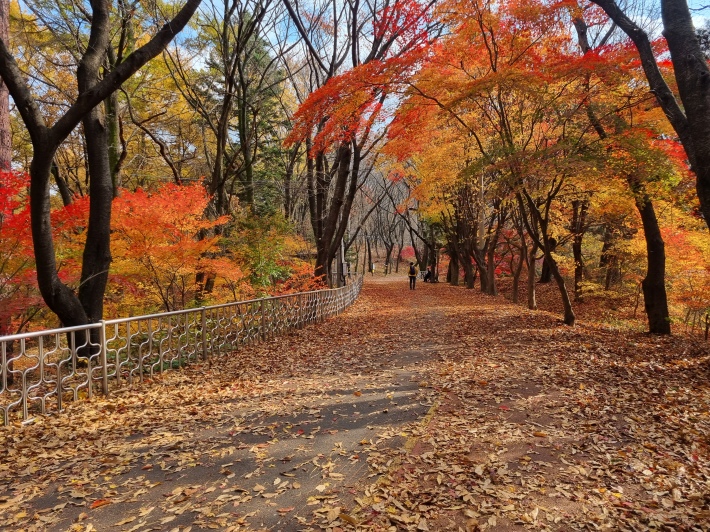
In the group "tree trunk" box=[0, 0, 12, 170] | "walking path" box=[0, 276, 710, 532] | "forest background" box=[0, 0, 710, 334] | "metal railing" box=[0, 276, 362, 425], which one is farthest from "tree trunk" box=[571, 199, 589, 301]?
"tree trunk" box=[0, 0, 12, 170]

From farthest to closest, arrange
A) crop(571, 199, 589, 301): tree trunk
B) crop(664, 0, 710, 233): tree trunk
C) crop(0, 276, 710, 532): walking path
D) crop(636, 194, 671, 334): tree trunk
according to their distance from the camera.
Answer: crop(571, 199, 589, 301): tree trunk < crop(636, 194, 671, 334): tree trunk < crop(664, 0, 710, 233): tree trunk < crop(0, 276, 710, 532): walking path

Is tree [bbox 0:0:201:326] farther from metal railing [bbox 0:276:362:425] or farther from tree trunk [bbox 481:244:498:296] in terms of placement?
tree trunk [bbox 481:244:498:296]

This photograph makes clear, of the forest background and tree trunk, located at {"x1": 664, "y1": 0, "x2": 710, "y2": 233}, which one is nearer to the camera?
tree trunk, located at {"x1": 664, "y1": 0, "x2": 710, "y2": 233}

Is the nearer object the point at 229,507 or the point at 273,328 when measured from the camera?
the point at 229,507

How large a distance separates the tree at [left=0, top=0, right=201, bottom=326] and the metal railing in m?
0.73

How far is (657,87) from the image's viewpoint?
4.70 m

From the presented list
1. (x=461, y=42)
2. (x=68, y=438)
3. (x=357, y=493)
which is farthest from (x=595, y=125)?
(x=68, y=438)

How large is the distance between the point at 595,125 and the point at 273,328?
28.5ft

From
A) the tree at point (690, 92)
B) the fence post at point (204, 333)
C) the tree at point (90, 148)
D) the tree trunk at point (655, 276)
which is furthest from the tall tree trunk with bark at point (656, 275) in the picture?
the tree at point (90, 148)

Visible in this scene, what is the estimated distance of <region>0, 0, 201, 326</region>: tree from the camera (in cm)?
520

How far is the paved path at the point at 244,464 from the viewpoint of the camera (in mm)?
2775

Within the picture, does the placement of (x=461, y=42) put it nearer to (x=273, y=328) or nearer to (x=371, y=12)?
(x=371, y=12)

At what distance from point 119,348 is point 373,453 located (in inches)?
159

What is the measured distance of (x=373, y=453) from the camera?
11.8 feet
